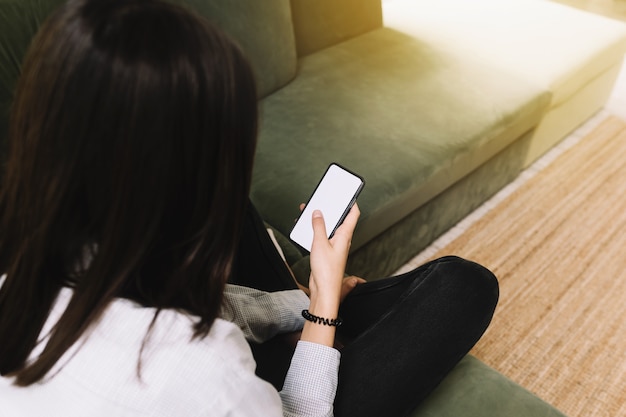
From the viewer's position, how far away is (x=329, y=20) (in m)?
1.95

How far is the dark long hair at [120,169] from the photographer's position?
49cm

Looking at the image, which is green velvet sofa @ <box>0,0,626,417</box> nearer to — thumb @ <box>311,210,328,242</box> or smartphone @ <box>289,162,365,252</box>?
smartphone @ <box>289,162,365,252</box>

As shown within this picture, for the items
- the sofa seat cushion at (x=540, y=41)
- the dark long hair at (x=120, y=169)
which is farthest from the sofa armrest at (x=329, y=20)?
the dark long hair at (x=120, y=169)

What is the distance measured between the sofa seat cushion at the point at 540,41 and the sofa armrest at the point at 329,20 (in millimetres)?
125

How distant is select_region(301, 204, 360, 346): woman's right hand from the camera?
2.79 feet

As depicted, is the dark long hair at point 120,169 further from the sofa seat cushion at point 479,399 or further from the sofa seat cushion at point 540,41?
the sofa seat cushion at point 540,41

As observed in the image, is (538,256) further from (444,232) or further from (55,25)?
(55,25)

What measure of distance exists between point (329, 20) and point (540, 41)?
76 cm

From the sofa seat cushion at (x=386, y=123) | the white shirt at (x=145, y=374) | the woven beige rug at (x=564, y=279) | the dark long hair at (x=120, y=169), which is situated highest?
the dark long hair at (x=120, y=169)

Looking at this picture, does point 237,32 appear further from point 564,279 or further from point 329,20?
point 564,279

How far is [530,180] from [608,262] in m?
Result: 0.44

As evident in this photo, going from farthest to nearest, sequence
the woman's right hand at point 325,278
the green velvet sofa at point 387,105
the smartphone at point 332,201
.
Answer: the green velvet sofa at point 387,105
the smartphone at point 332,201
the woman's right hand at point 325,278

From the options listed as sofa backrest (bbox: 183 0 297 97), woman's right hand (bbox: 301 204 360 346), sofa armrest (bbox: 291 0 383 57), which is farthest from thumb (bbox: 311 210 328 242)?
sofa armrest (bbox: 291 0 383 57)

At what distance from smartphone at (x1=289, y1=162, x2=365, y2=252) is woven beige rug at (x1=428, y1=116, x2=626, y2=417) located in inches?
25.1
